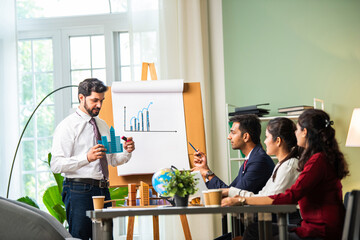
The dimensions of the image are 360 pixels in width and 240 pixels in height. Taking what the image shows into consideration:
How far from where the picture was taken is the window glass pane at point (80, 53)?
4863mm

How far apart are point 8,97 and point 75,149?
1.85 metres

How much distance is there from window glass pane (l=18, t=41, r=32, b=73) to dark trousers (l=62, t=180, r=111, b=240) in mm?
2226

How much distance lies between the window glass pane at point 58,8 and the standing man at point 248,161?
231 cm

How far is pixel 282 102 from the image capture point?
445 cm

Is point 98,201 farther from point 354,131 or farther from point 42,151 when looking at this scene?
point 42,151

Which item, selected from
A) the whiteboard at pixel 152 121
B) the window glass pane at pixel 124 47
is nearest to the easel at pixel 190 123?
the whiteboard at pixel 152 121

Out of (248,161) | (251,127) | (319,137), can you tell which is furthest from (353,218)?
(251,127)

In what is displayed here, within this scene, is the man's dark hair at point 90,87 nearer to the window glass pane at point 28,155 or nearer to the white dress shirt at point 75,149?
the white dress shirt at point 75,149

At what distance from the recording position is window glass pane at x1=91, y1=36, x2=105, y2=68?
484 centimetres

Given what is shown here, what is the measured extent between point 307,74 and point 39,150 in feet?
8.61

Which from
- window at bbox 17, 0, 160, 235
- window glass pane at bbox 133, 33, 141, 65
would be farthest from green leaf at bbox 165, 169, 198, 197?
window at bbox 17, 0, 160, 235

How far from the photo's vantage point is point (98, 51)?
4848mm

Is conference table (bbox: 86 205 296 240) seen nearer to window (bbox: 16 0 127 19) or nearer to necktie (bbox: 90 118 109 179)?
necktie (bbox: 90 118 109 179)

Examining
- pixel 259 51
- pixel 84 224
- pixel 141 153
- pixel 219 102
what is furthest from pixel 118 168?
pixel 259 51
